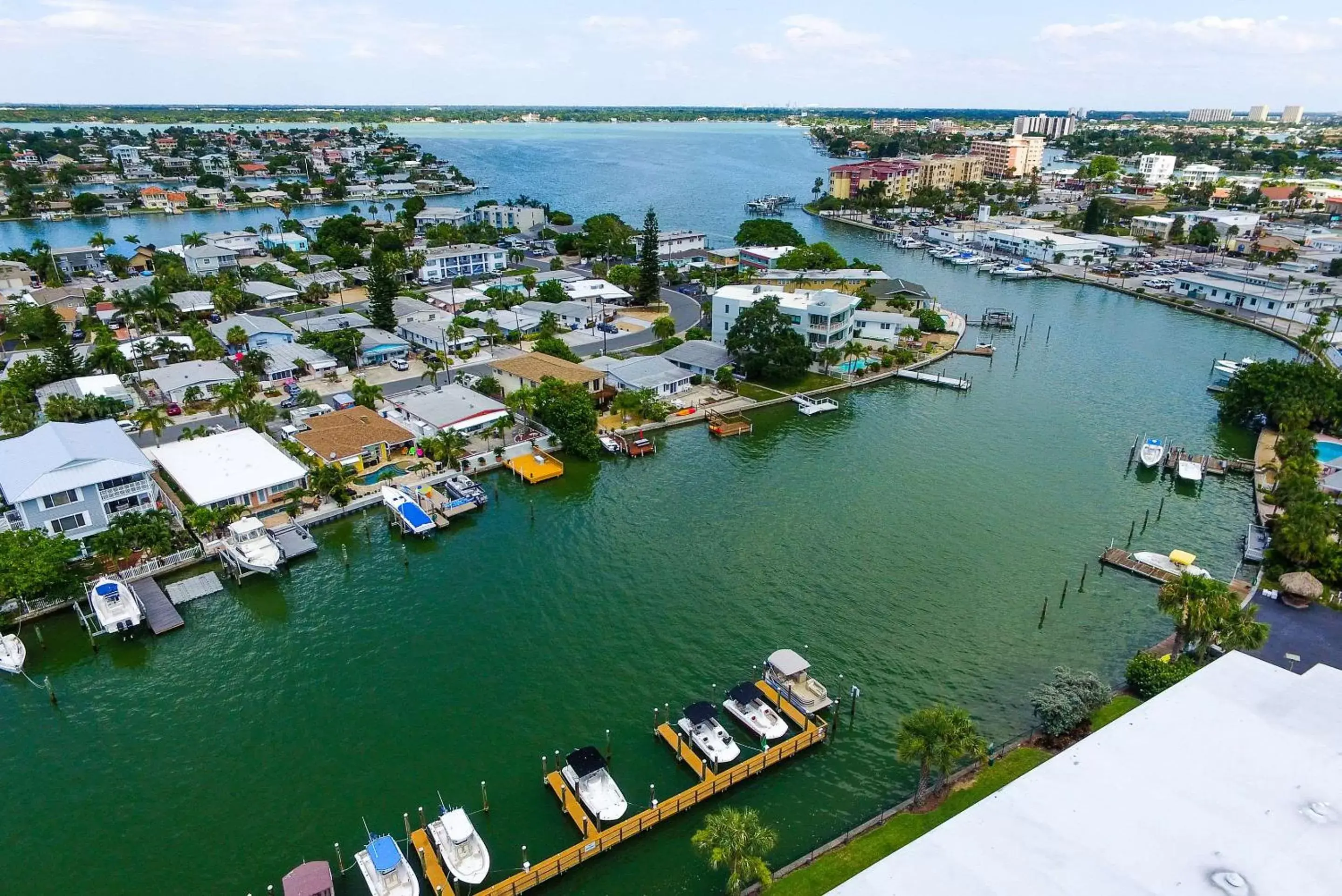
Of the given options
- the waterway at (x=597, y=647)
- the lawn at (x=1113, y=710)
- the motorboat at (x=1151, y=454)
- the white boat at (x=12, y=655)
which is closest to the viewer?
the waterway at (x=597, y=647)

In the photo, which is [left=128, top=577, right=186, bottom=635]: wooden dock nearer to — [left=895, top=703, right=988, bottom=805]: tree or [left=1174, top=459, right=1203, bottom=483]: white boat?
[left=895, top=703, right=988, bottom=805]: tree

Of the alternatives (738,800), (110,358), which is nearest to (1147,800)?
(738,800)

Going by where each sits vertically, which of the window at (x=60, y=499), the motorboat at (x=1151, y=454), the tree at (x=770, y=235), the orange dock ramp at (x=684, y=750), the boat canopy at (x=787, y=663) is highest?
the tree at (x=770, y=235)

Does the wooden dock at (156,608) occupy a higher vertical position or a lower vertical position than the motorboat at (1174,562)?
lower

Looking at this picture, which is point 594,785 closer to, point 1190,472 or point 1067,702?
point 1067,702

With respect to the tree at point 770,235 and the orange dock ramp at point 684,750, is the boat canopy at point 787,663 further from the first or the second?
the tree at point 770,235

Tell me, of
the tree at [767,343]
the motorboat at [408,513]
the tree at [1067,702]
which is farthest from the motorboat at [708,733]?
the tree at [767,343]
